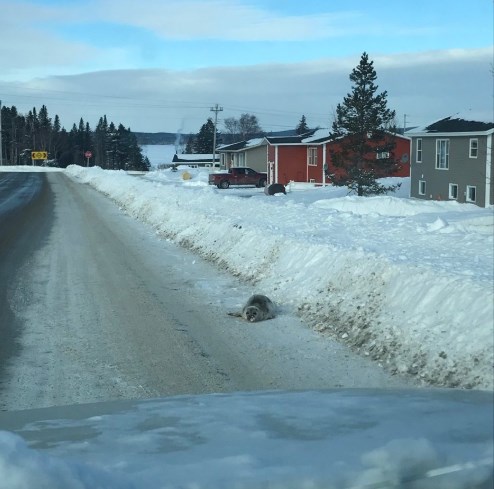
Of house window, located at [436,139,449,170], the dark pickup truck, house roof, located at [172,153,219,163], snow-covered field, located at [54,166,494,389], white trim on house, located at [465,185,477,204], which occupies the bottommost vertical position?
snow-covered field, located at [54,166,494,389]

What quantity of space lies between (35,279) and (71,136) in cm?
13953

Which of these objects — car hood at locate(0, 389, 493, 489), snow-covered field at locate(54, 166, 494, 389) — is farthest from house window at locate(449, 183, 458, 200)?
car hood at locate(0, 389, 493, 489)

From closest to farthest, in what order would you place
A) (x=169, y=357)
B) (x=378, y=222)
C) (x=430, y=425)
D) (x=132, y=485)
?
(x=132, y=485), (x=430, y=425), (x=169, y=357), (x=378, y=222)

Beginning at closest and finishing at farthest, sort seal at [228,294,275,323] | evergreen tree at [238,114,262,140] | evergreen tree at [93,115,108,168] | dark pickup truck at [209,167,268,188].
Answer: seal at [228,294,275,323], dark pickup truck at [209,167,268,188], evergreen tree at [93,115,108,168], evergreen tree at [238,114,262,140]

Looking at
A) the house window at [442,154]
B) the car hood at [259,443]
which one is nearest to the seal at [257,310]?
the car hood at [259,443]

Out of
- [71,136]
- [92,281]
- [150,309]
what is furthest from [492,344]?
[71,136]

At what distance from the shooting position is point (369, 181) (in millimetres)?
38438

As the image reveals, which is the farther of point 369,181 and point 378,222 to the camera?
point 369,181

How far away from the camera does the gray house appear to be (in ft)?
110

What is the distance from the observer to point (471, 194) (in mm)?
34312

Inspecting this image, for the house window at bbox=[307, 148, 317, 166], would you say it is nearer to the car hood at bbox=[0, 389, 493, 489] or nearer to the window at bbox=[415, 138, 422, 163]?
the window at bbox=[415, 138, 422, 163]

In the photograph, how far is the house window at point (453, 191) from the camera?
35.6m

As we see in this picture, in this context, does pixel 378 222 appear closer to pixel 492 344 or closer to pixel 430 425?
pixel 492 344

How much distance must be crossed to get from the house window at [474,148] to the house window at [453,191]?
1815mm
